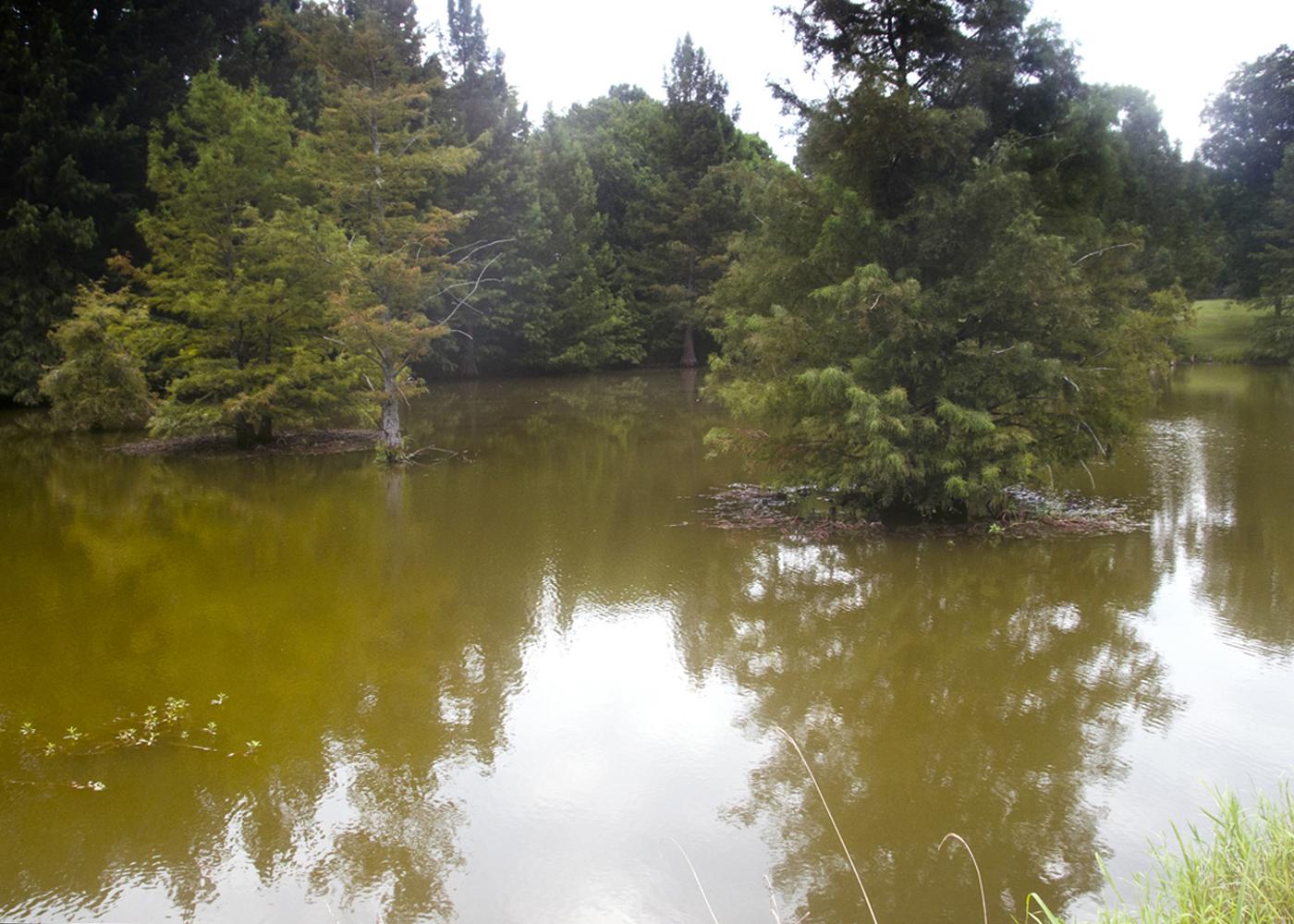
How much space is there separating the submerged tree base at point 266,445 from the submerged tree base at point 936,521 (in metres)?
8.89

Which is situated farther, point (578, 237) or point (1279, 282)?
point (578, 237)

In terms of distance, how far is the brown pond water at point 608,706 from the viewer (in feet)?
14.1

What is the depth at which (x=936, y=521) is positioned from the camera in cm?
1083

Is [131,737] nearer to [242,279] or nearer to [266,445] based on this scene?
[266,445]

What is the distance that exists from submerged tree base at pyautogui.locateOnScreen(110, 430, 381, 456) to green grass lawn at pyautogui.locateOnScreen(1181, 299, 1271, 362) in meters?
30.3

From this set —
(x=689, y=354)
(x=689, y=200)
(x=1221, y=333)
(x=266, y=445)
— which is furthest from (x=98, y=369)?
(x=1221, y=333)

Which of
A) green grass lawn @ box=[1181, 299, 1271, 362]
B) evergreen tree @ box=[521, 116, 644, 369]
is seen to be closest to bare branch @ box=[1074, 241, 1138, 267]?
evergreen tree @ box=[521, 116, 644, 369]

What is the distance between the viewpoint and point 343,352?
17.6m

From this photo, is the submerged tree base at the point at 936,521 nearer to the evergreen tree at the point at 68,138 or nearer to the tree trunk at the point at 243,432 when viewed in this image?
the tree trunk at the point at 243,432

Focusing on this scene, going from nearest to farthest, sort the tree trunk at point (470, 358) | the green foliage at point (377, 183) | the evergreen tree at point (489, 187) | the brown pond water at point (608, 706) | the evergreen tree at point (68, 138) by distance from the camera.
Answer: the brown pond water at point (608, 706) < the green foliage at point (377, 183) < the evergreen tree at point (68, 138) < the evergreen tree at point (489, 187) < the tree trunk at point (470, 358)

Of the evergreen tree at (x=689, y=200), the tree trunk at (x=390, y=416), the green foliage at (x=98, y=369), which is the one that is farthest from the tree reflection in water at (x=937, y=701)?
the evergreen tree at (x=689, y=200)

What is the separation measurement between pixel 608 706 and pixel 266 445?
13.8m

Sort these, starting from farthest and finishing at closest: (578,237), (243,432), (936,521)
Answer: (578,237) < (243,432) < (936,521)

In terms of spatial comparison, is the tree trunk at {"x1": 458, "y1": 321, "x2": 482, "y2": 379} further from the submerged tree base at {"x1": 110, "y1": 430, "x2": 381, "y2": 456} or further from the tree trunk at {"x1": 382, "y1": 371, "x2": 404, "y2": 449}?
the tree trunk at {"x1": 382, "y1": 371, "x2": 404, "y2": 449}
